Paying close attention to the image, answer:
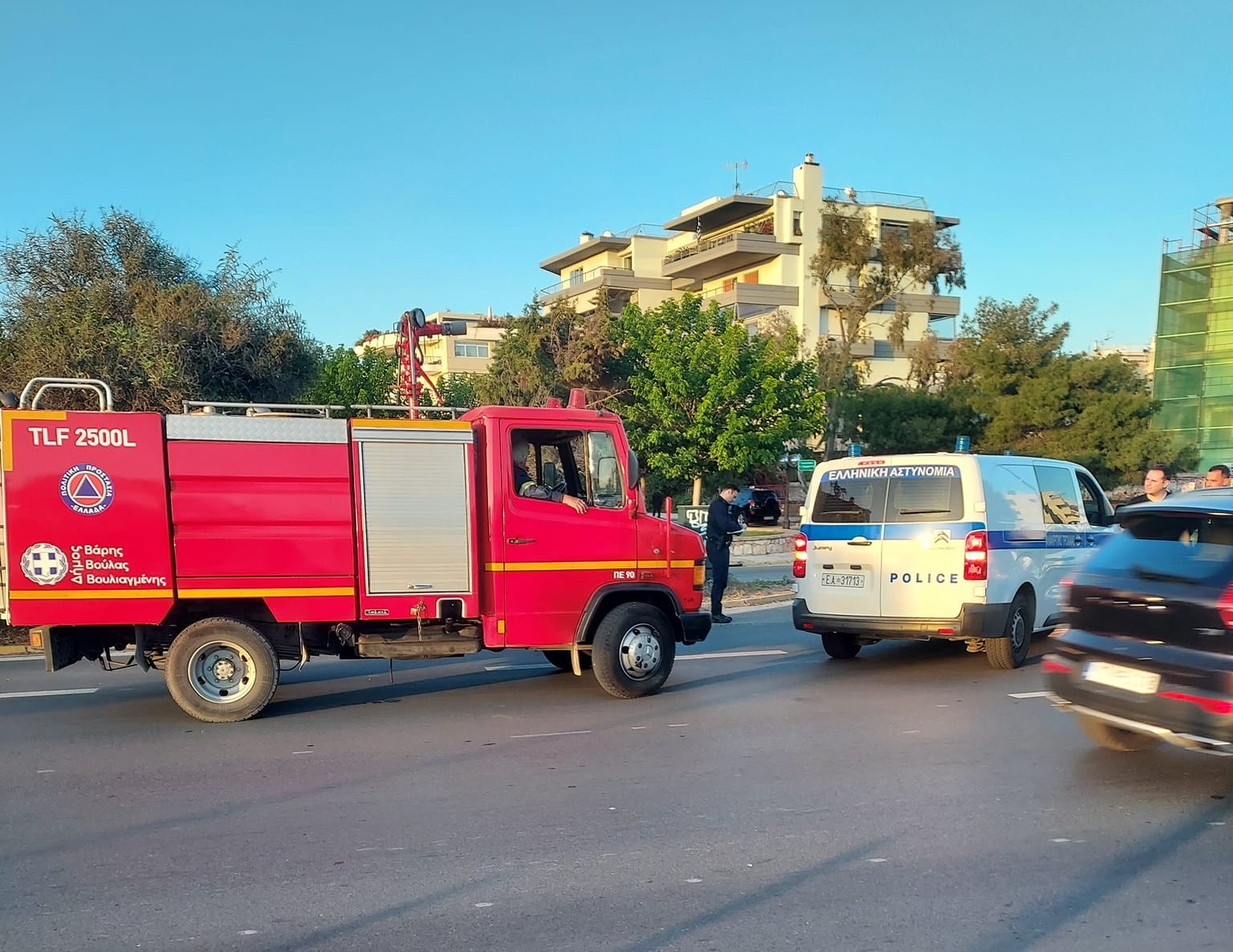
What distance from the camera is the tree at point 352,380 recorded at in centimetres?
1756

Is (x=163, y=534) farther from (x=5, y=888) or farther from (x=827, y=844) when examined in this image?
(x=827, y=844)

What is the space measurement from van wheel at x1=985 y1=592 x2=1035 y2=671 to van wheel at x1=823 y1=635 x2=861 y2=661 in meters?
1.37

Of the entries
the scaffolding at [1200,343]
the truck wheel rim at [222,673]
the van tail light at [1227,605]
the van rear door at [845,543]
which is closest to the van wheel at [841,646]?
the van rear door at [845,543]

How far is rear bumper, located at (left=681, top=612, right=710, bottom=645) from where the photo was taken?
829 cm

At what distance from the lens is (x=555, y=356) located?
32.1 meters

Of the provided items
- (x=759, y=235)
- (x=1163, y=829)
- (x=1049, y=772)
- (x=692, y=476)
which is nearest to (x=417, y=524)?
(x=1049, y=772)

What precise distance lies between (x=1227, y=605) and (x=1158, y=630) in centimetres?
40

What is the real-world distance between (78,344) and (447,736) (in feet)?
31.7

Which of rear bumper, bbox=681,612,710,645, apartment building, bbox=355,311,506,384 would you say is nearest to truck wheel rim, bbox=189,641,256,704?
rear bumper, bbox=681,612,710,645

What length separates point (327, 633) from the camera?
7785 millimetres

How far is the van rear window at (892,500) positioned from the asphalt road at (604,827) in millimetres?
1756

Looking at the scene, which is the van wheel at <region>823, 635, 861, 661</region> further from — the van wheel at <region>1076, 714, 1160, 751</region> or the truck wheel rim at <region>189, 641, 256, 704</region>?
the truck wheel rim at <region>189, 641, 256, 704</region>

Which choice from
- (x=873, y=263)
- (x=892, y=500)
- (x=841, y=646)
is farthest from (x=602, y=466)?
(x=873, y=263)

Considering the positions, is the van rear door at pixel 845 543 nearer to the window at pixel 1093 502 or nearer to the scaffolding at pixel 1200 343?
the window at pixel 1093 502
